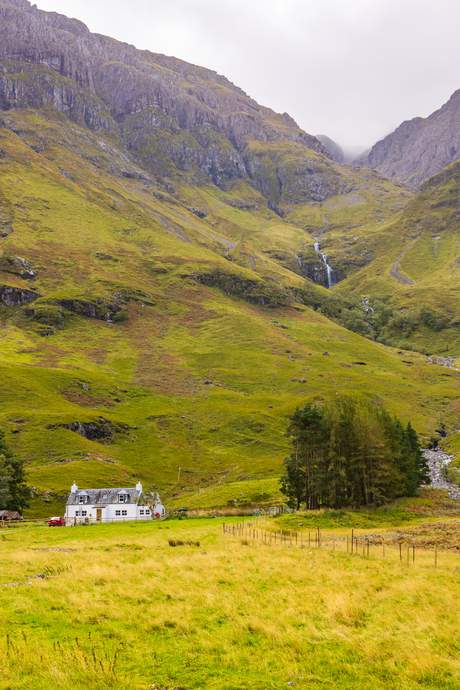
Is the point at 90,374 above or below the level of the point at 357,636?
above

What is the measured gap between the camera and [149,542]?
1603 inches

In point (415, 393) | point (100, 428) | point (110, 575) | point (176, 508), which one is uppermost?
point (415, 393)

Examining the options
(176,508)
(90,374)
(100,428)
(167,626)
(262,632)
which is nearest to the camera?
(262,632)

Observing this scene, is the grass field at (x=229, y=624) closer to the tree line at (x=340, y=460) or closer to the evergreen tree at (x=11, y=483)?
the tree line at (x=340, y=460)

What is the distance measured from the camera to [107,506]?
87.2 meters

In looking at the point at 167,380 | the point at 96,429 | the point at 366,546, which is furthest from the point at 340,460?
the point at 167,380

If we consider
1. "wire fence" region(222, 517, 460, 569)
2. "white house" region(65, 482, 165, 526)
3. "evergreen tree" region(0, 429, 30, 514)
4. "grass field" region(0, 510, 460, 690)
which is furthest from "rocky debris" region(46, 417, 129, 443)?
"grass field" region(0, 510, 460, 690)

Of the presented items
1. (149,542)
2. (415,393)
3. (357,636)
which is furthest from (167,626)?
(415,393)

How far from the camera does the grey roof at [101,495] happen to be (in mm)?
86500

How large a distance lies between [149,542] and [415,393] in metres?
178

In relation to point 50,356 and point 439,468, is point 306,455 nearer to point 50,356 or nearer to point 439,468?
point 439,468

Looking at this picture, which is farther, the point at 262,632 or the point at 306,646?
the point at 262,632

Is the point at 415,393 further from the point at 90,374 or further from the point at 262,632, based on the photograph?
the point at 262,632

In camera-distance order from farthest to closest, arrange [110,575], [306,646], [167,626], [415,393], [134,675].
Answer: [415,393] < [110,575] < [167,626] < [306,646] < [134,675]
